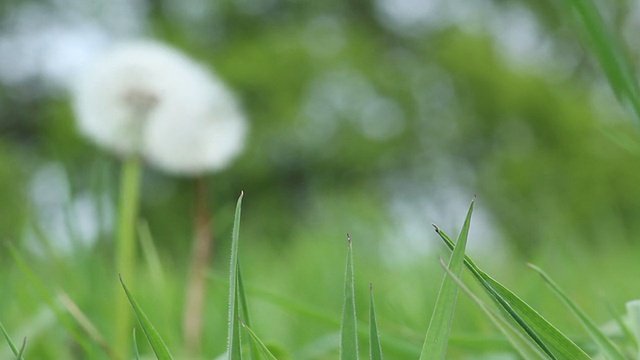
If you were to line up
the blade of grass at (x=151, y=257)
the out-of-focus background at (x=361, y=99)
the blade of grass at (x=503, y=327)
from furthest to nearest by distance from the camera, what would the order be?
1. the out-of-focus background at (x=361, y=99)
2. the blade of grass at (x=151, y=257)
3. the blade of grass at (x=503, y=327)

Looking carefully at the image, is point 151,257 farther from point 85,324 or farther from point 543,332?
point 543,332

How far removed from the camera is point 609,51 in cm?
18

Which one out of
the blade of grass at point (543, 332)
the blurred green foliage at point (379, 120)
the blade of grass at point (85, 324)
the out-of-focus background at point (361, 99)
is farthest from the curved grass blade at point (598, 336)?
the blurred green foliage at point (379, 120)

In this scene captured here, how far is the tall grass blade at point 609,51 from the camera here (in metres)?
0.18

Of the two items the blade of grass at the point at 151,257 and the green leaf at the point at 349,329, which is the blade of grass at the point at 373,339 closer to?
the green leaf at the point at 349,329

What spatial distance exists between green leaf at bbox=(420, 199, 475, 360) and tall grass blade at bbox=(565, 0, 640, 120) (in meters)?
0.06

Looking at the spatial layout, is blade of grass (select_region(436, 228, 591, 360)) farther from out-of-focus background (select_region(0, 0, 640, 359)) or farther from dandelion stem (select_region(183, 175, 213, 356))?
out-of-focus background (select_region(0, 0, 640, 359))

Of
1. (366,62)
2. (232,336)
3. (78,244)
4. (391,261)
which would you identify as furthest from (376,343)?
(366,62)

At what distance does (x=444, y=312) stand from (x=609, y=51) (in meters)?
0.08

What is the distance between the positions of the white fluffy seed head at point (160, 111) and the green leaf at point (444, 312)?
0.31 meters

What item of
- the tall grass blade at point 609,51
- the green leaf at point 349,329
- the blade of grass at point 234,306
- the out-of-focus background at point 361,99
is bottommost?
the blade of grass at point 234,306

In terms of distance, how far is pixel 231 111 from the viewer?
0.54 metres

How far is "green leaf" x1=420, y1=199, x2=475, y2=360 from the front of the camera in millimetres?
171

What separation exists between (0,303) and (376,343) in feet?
1.15
